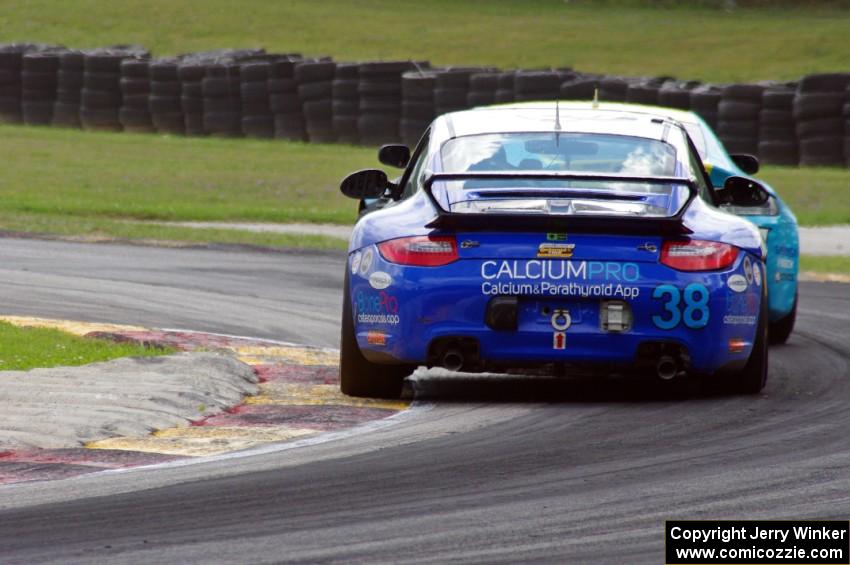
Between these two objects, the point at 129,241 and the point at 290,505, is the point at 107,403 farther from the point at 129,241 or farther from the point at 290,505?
the point at 129,241

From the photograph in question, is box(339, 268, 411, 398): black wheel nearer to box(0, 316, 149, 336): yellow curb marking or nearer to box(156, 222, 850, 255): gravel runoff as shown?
box(0, 316, 149, 336): yellow curb marking

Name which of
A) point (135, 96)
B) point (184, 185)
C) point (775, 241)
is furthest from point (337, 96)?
point (775, 241)

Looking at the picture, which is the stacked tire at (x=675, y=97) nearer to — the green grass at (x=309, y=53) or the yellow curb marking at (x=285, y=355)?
the green grass at (x=309, y=53)

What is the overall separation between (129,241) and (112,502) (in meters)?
11.8

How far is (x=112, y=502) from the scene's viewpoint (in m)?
5.89

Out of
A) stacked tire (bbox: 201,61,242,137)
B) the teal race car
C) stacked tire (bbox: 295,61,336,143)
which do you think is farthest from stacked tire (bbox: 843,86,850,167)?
the teal race car

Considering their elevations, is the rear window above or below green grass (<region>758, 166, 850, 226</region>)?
above

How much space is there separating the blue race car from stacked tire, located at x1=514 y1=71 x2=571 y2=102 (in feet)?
65.8

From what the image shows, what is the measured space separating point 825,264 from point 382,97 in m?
13.7

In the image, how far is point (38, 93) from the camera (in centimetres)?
3328

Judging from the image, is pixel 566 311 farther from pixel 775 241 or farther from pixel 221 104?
pixel 221 104

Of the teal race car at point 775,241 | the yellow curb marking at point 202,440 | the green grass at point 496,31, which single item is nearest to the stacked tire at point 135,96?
the green grass at point 496,31

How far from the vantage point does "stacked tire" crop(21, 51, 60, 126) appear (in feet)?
109

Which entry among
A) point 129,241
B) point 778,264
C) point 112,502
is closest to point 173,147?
point 129,241
